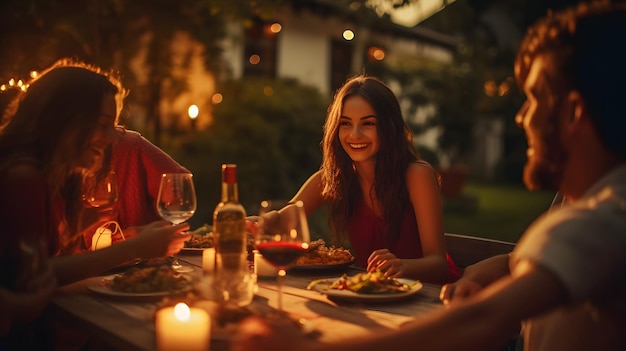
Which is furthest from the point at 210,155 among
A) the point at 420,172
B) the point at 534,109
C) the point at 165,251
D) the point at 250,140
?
the point at 534,109

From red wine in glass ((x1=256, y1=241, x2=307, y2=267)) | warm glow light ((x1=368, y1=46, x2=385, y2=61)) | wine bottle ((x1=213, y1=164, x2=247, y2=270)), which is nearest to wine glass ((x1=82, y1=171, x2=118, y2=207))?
wine bottle ((x1=213, y1=164, x2=247, y2=270))

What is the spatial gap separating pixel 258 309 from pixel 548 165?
1.15m

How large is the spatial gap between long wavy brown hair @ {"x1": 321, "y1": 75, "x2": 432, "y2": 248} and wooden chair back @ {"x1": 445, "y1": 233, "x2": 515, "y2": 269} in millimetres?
315

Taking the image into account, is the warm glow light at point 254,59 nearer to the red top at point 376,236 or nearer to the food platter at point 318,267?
the red top at point 376,236

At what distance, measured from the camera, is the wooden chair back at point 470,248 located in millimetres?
3328

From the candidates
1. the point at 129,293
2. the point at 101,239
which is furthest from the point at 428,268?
the point at 101,239

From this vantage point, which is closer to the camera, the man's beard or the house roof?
the man's beard

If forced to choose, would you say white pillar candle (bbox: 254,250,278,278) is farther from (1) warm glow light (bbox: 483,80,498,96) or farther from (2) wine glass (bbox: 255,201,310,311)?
(1) warm glow light (bbox: 483,80,498,96)

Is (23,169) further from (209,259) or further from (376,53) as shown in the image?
(376,53)

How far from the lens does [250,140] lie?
36.3 feet

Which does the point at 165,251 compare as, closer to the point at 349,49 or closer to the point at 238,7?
the point at 238,7

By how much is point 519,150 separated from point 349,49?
8.71 meters

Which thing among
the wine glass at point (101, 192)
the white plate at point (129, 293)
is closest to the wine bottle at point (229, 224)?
the white plate at point (129, 293)

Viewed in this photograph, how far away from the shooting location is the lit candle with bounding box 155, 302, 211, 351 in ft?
→ 5.59
